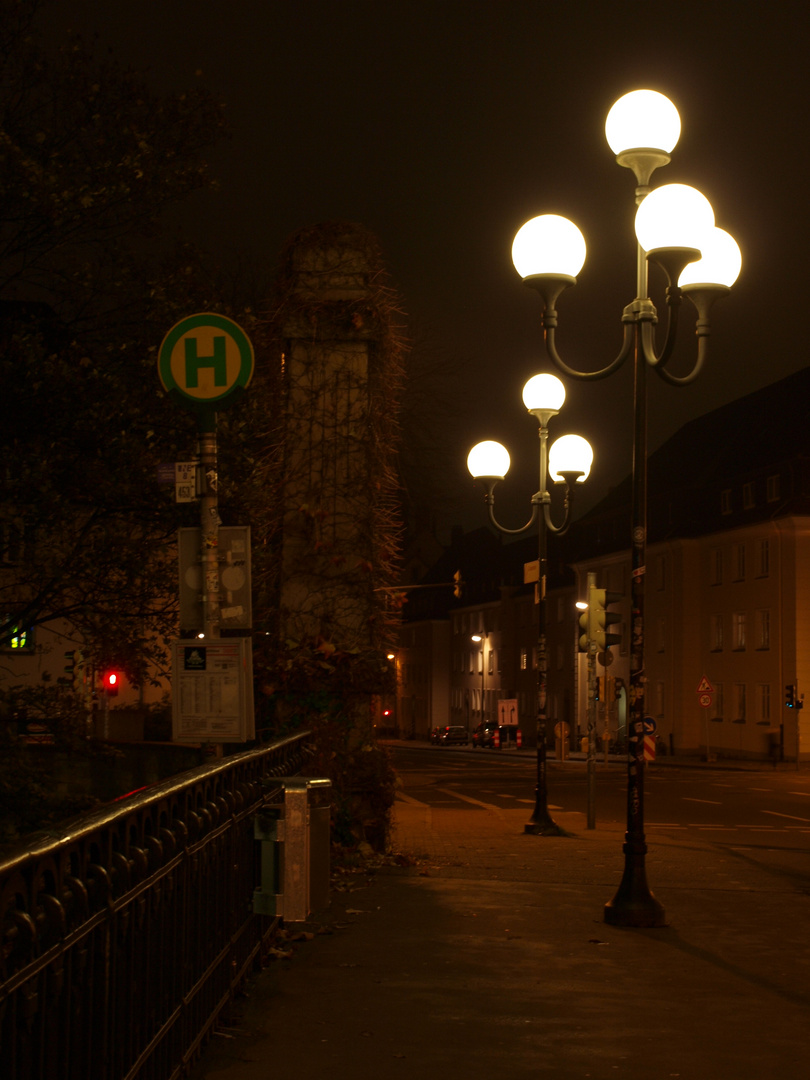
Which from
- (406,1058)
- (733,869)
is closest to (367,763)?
(733,869)

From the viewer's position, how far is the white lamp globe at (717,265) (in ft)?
35.1

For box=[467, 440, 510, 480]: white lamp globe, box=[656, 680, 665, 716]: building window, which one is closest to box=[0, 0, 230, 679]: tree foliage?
box=[467, 440, 510, 480]: white lamp globe

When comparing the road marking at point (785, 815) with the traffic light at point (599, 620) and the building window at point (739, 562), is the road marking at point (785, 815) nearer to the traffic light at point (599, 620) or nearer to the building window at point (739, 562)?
the traffic light at point (599, 620)

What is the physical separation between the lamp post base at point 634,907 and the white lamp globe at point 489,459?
1071 centimetres

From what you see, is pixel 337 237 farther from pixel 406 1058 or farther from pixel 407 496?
pixel 407 496

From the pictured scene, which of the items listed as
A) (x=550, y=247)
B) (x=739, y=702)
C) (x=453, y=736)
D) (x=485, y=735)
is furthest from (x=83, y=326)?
(x=453, y=736)

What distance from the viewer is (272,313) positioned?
13.2m

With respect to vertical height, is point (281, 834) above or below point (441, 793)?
above

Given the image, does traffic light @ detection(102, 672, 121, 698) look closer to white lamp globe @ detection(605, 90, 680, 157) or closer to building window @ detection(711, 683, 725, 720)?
white lamp globe @ detection(605, 90, 680, 157)

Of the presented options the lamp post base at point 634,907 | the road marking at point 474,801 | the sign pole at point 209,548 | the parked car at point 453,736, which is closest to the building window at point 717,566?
the parked car at point 453,736

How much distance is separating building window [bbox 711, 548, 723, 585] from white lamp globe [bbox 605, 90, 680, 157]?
49887 millimetres

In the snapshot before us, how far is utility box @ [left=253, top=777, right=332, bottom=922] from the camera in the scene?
677 cm

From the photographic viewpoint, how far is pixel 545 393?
1831 centimetres

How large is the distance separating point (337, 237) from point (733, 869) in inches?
303
